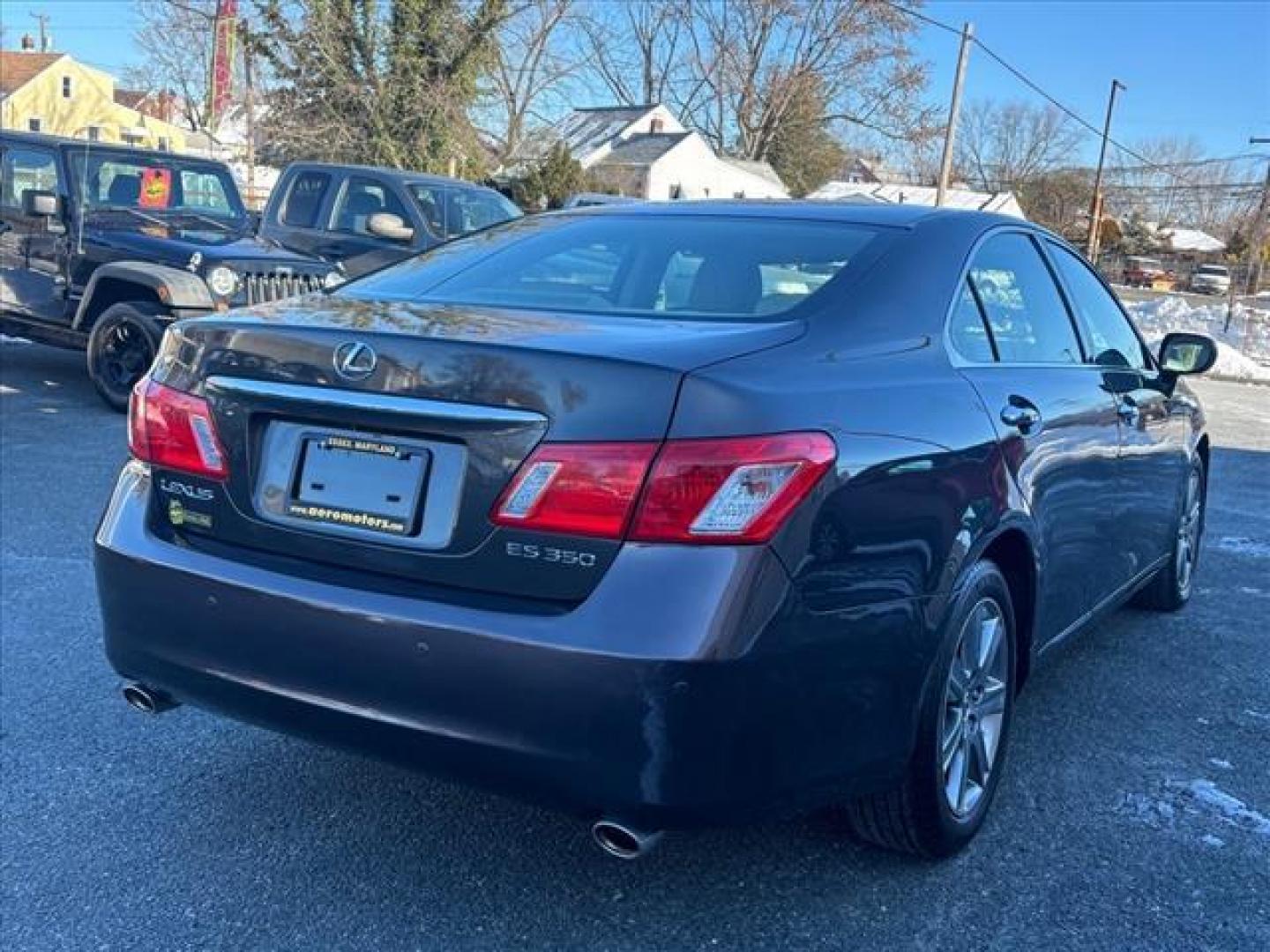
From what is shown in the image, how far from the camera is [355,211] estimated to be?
10891 mm

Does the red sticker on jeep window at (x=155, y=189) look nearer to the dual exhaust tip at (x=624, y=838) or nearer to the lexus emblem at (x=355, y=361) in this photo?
the lexus emblem at (x=355, y=361)

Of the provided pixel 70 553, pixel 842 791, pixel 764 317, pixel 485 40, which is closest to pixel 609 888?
pixel 842 791

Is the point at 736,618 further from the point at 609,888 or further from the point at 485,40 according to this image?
the point at 485,40

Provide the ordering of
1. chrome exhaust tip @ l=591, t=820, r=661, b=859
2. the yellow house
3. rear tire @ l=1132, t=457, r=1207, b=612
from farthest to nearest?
the yellow house < rear tire @ l=1132, t=457, r=1207, b=612 < chrome exhaust tip @ l=591, t=820, r=661, b=859

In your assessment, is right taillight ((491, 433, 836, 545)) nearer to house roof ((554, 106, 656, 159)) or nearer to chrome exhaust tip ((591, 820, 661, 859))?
chrome exhaust tip ((591, 820, 661, 859))

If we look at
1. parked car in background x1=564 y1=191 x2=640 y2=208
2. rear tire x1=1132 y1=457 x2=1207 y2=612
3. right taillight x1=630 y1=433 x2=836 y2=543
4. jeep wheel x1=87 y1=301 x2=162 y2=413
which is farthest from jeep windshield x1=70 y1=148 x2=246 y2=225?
right taillight x1=630 y1=433 x2=836 y2=543

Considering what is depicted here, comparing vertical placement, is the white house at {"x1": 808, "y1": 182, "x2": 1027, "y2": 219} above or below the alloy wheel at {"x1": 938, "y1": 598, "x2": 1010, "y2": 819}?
above

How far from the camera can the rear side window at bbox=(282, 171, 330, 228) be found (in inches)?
430

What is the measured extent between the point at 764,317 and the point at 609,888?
1345 millimetres

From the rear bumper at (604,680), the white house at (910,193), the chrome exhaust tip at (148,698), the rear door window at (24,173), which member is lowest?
the chrome exhaust tip at (148,698)

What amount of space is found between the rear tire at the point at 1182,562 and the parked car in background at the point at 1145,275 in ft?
182

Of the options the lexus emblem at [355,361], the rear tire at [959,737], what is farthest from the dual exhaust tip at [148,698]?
the rear tire at [959,737]

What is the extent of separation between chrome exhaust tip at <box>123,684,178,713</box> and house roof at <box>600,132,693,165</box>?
1937 inches

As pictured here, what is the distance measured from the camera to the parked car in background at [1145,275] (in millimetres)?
58062
